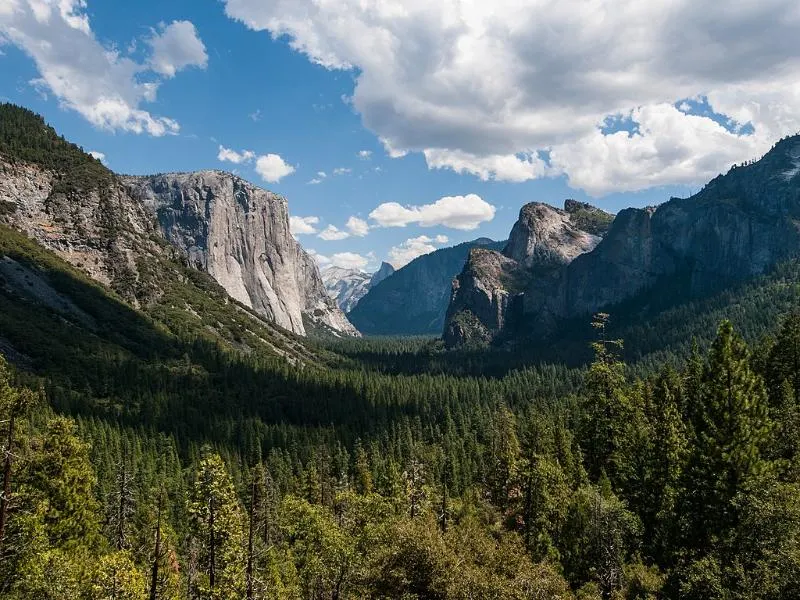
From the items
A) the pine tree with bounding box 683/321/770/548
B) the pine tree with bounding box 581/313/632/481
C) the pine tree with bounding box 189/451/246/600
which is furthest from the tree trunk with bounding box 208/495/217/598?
the pine tree with bounding box 581/313/632/481

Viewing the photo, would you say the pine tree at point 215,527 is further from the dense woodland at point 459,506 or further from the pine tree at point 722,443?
the pine tree at point 722,443

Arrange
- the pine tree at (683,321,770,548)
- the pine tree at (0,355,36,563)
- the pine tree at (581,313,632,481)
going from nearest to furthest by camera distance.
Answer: the pine tree at (0,355,36,563)
the pine tree at (683,321,770,548)
the pine tree at (581,313,632,481)

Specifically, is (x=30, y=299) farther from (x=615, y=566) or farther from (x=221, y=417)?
(x=615, y=566)

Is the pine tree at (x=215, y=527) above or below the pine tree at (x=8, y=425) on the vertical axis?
below

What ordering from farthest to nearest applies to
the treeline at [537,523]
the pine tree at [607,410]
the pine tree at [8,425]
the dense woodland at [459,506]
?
the pine tree at [607,410], the dense woodland at [459,506], the treeline at [537,523], the pine tree at [8,425]

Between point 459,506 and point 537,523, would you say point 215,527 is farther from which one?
point 459,506

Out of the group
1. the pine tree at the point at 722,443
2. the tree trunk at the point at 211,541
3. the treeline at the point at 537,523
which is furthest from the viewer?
the pine tree at the point at 722,443

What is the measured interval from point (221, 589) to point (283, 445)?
10439cm

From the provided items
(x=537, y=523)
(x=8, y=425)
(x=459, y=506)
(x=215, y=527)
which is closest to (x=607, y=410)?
(x=537, y=523)

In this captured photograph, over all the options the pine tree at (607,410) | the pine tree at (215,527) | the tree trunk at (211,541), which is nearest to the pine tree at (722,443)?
the pine tree at (607,410)

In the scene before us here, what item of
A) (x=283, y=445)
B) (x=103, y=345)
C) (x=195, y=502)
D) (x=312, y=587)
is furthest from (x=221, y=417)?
(x=195, y=502)

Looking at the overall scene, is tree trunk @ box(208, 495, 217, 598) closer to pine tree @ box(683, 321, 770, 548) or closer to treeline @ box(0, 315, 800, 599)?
treeline @ box(0, 315, 800, 599)

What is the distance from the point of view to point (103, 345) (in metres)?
164

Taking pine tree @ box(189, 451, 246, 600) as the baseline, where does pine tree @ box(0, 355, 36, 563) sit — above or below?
above
